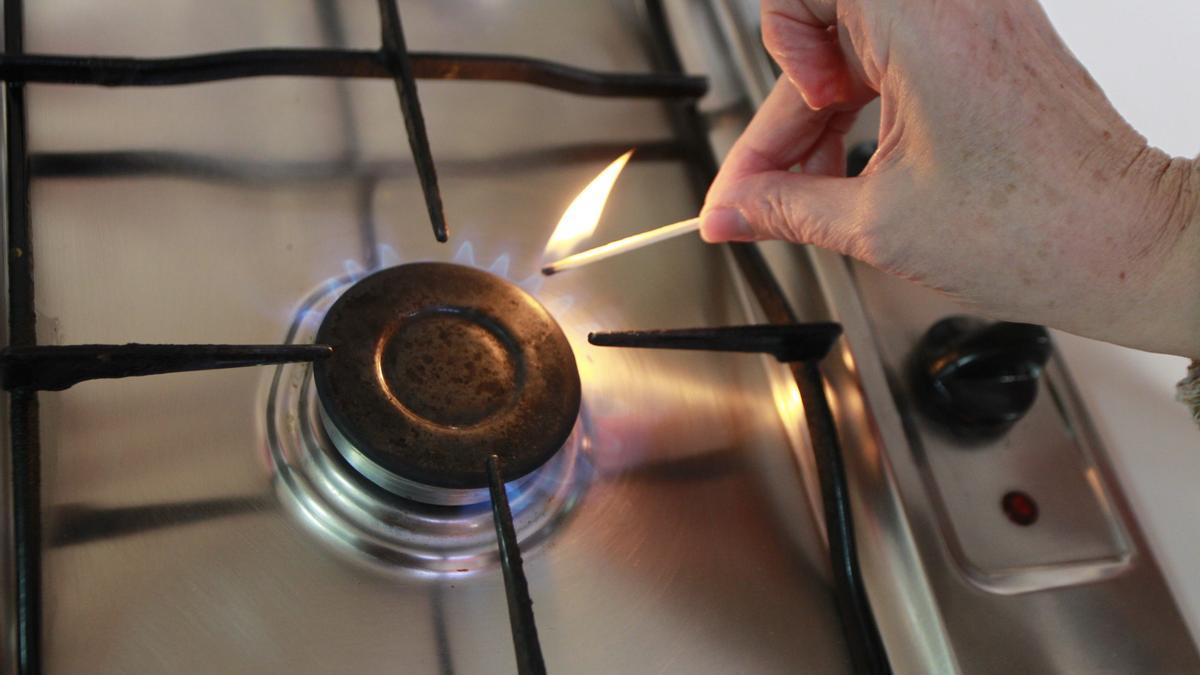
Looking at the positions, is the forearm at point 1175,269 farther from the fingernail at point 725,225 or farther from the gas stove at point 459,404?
the fingernail at point 725,225

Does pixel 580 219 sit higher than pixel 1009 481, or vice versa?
pixel 580 219

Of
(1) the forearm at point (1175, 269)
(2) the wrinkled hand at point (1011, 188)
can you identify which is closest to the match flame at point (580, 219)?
(2) the wrinkled hand at point (1011, 188)

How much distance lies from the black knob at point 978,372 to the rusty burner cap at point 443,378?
222 millimetres

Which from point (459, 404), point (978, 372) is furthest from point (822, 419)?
point (459, 404)

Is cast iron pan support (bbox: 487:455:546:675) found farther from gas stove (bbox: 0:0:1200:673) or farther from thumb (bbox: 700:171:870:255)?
thumb (bbox: 700:171:870:255)

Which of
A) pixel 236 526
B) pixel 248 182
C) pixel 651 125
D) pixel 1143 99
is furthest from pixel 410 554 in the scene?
pixel 1143 99

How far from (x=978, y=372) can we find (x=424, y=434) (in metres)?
0.32

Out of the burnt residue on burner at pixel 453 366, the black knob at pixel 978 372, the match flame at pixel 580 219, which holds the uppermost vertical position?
the match flame at pixel 580 219

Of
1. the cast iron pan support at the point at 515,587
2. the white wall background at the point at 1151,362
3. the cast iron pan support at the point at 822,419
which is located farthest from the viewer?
the white wall background at the point at 1151,362

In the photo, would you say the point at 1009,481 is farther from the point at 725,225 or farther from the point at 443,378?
the point at 443,378

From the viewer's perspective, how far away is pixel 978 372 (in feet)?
1.83

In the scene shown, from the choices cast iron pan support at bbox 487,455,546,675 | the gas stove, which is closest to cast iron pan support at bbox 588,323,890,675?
the gas stove

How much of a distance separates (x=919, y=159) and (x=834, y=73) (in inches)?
4.4

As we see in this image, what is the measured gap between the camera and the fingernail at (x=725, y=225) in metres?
0.56
